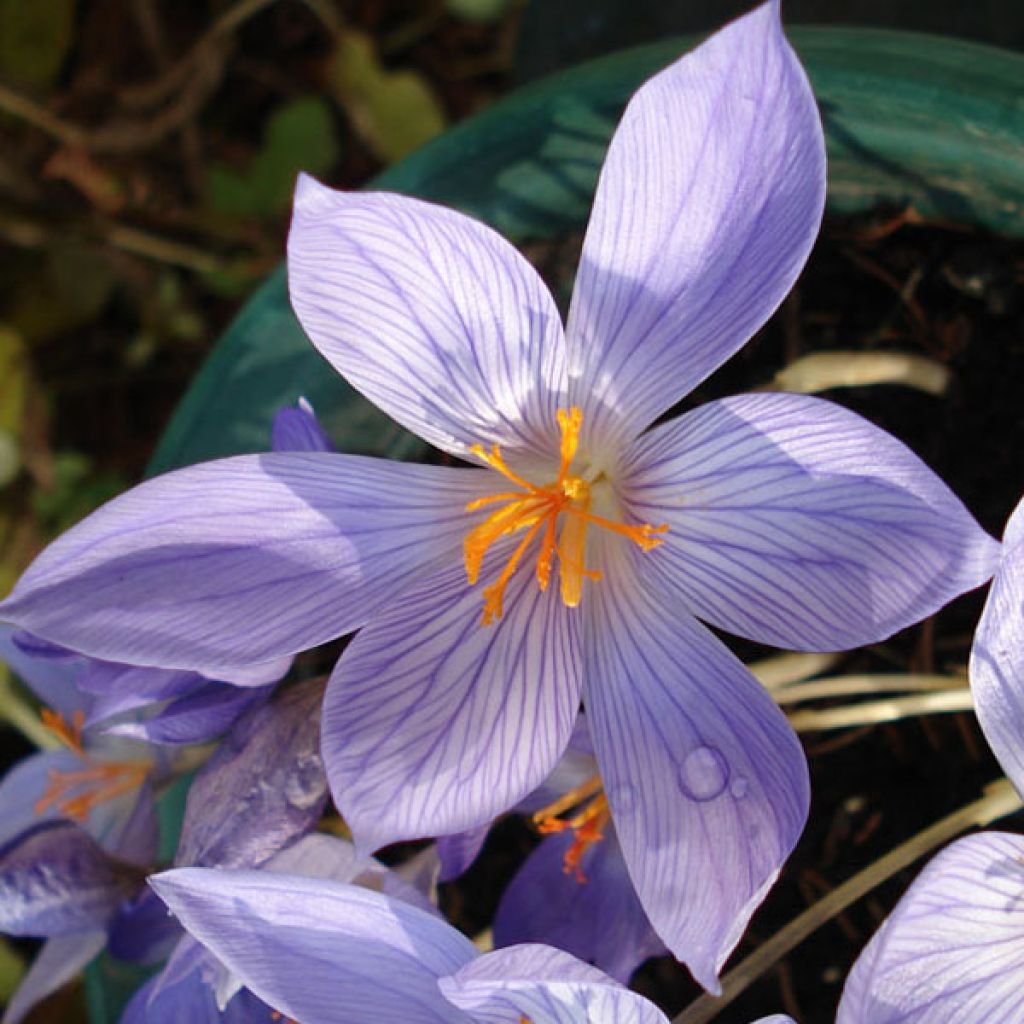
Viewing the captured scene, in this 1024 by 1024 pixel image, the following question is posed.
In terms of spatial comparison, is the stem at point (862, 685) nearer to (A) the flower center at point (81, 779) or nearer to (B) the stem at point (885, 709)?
(B) the stem at point (885, 709)

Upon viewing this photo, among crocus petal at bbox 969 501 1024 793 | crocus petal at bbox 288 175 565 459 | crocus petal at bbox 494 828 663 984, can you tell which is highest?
crocus petal at bbox 288 175 565 459

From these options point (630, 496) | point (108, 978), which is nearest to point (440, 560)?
point (630, 496)

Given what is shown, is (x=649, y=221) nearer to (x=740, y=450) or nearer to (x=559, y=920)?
(x=740, y=450)

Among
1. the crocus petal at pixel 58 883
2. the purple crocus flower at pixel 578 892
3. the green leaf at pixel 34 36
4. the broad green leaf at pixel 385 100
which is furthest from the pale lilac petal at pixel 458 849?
the green leaf at pixel 34 36

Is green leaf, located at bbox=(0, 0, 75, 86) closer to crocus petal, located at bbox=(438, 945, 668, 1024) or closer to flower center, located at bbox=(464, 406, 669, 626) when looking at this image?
flower center, located at bbox=(464, 406, 669, 626)

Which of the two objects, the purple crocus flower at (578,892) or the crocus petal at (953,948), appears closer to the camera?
the crocus petal at (953,948)

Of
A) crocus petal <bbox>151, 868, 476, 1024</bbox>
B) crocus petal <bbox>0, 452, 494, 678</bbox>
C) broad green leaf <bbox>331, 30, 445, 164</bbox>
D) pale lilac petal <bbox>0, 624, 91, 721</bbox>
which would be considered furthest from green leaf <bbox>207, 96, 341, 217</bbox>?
crocus petal <bbox>151, 868, 476, 1024</bbox>
